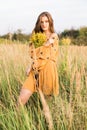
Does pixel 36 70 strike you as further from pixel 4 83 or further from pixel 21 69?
pixel 21 69

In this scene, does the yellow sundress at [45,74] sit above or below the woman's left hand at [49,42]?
below

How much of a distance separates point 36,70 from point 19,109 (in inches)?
35.6

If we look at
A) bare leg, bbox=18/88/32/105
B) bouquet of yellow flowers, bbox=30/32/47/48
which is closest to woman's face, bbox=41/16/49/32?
bouquet of yellow flowers, bbox=30/32/47/48

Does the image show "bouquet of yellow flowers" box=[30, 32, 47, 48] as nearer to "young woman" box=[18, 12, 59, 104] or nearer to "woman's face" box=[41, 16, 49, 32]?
"young woman" box=[18, 12, 59, 104]

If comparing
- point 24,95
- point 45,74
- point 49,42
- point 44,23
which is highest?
point 44,23

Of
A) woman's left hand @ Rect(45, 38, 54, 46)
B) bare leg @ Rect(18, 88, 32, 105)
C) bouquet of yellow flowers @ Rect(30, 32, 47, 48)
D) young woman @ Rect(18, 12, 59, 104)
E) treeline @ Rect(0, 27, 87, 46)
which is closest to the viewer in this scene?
bouquet of yellow flowers @ Rect(30, 32, 47, 48)

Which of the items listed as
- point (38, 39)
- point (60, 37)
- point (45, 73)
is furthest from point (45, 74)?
point (60, 37)

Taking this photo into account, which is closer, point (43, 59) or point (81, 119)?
point (81, 119)

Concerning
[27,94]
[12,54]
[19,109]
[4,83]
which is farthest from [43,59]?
[12,54]

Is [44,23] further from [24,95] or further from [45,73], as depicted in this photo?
[24,95]

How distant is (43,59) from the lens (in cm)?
453

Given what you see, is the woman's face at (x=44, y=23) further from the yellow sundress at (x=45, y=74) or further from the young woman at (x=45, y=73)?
A: the yellow sundress at (x=45, y=74)

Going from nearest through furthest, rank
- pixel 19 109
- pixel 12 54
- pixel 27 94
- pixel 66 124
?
pixel 66 124 → pixel 19 109 → pixel 27 94 → pixel 12 54

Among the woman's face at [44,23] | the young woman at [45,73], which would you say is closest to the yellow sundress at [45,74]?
the young woman at [45,73]
